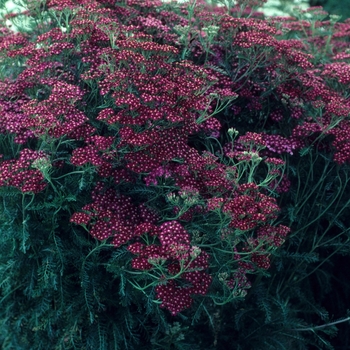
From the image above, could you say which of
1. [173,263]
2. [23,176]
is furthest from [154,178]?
[23,176]

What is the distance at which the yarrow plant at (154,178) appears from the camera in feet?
11.0

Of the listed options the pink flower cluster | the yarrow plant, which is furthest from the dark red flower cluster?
the pink flower cluster

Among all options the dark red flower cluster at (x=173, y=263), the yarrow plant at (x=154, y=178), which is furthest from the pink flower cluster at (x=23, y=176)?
the dark red flower cluster at (x=173, y=263)

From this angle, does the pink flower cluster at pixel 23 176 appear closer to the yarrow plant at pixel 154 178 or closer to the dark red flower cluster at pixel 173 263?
the yarrow plant at pixel 154 178

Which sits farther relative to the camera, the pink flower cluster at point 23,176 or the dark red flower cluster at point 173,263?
the pink flower cluster at point 23,176

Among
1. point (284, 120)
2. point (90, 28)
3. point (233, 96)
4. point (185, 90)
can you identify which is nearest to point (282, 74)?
point (284, 120)

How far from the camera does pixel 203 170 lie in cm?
350

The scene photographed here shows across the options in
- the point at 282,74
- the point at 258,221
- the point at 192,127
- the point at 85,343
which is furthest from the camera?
the point at 282,74

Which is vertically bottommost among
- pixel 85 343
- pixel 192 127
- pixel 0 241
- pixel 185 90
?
pixel 85 343

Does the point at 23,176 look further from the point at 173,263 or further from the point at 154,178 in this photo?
the point at 173,263

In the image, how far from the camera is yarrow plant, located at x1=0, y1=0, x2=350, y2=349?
3.36m

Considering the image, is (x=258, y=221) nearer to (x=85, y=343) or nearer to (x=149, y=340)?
(x=149, y=340)

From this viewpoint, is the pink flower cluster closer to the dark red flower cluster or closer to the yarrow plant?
the yarrow plant

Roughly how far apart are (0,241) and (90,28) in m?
1.66
